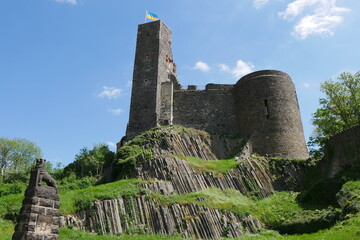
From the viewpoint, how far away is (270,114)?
36.3 meters

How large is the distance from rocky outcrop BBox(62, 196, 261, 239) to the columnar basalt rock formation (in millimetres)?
11287

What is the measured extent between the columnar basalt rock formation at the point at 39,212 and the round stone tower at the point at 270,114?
91.5 feet

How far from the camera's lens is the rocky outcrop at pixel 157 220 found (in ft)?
68.7

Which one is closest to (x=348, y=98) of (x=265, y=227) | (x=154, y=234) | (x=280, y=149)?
(x=280, y=149)

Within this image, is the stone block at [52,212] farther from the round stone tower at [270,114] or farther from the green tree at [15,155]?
the green tree at [15,155]

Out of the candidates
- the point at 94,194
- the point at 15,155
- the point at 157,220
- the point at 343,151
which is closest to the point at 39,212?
the point at 157,220

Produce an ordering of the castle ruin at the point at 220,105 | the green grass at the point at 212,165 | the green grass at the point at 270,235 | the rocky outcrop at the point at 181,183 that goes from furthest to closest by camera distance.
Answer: the castle ruin at the point at 220,105, the green grass at the point at 212,165, the rocky outcrop at the point at 181,183, the green grass at the point at 270,235

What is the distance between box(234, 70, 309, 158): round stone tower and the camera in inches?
1374

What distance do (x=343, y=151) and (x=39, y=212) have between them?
82.2 ft

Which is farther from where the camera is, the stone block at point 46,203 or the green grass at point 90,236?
the green grass at point 90,236

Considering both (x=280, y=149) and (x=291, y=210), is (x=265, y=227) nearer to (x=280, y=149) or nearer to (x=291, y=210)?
(x=291, y=210)

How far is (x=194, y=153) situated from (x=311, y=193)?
12140mm

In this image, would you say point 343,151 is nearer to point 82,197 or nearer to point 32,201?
point 82,197

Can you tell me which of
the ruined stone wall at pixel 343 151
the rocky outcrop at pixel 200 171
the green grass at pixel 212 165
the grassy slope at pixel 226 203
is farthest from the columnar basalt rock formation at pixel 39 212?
the ruined stone wall at pixel 343 151
